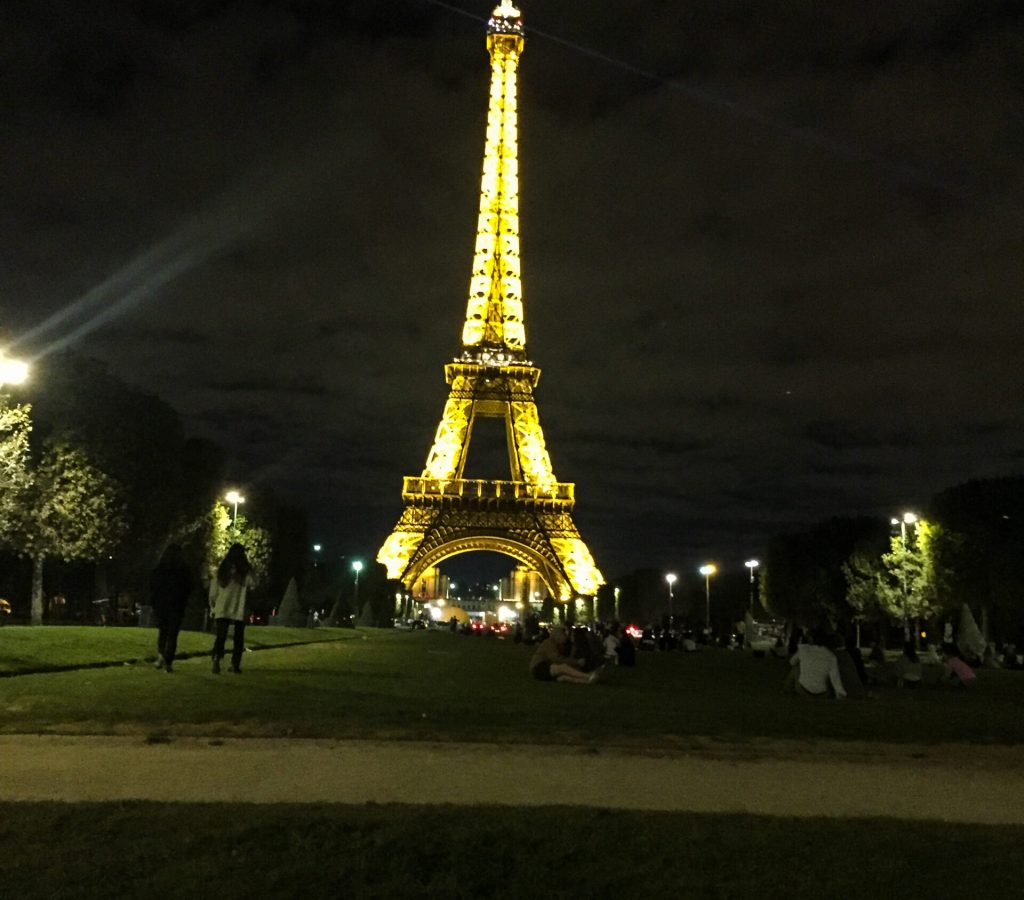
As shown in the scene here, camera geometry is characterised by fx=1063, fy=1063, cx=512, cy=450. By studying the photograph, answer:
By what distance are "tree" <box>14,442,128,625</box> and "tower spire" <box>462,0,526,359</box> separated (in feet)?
139

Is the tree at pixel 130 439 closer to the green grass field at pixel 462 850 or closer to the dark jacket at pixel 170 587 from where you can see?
the dark jacket at pixel 170 587

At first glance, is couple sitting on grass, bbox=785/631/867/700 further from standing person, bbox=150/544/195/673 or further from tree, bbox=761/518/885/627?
tree, bbox=761/518/885/627

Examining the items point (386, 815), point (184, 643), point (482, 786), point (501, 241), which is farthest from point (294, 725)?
point (501, 241)

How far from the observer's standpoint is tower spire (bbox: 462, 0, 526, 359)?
85.0 meters

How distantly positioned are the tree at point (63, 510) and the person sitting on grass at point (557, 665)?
2883 centimetres

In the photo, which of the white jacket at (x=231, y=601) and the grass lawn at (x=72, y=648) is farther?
the grass lawn at (x=72, y=648)

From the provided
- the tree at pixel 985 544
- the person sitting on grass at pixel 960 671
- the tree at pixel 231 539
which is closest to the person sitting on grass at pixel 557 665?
the person sitting on grass at pixel 960 671

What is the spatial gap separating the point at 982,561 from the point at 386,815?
54.9 meters

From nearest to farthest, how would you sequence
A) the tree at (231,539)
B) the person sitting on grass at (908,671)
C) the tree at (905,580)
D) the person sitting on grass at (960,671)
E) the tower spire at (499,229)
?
the person sitting on grass at (960,671), the person sitting on grass at (908,671), the tree at (905,580), the tree at (231,539), the tower spire at (499,229)

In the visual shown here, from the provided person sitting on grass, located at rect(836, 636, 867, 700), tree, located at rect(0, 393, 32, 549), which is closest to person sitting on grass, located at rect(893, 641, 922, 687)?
person sitting on grass, located at rect(836, 636, 867, 700)

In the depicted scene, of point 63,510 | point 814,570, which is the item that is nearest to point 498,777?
point 63,510

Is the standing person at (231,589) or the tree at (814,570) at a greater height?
the tree at (814,570)

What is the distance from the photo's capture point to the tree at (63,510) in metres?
43.6

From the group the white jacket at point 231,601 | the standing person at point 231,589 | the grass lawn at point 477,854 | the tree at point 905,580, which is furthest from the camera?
the tree at point 905,580
